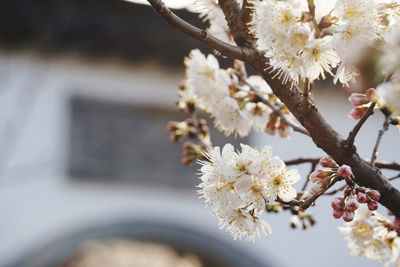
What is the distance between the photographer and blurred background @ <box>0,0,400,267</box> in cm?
265

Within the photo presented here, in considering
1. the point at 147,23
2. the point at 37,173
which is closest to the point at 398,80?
the point at 147,23

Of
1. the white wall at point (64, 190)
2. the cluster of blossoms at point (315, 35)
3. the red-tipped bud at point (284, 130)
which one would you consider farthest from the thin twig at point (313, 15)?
the white wall at point (64, 190)

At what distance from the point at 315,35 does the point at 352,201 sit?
0.21 metres

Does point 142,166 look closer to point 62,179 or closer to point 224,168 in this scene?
point 62,179

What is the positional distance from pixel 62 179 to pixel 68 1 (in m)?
1.11

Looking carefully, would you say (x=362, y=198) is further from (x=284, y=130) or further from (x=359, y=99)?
(x=284, y=130)

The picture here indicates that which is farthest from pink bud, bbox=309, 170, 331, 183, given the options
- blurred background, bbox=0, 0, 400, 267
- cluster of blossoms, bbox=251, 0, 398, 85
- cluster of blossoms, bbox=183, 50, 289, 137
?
blurred background, bbox=0, 0, 400, 267

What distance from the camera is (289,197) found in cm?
55

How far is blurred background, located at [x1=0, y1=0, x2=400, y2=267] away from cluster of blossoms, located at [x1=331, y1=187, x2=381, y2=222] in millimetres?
2223

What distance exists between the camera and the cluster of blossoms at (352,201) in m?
0.50

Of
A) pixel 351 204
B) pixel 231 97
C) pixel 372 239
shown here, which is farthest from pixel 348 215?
pixel 231 97

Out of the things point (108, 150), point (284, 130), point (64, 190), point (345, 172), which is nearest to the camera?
point (345, 172)

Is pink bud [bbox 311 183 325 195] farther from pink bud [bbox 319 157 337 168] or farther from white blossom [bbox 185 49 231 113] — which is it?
white blossom [bbox 185 49 231 113]

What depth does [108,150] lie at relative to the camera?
9.61ft
